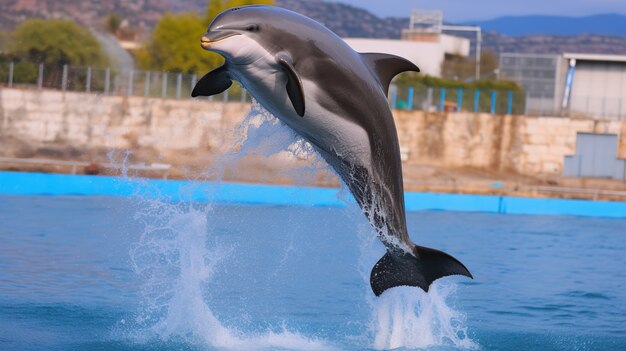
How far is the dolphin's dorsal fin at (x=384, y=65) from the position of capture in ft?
20.9

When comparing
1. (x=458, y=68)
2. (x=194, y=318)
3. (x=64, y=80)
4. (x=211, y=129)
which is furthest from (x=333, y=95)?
(x=458, y=68)

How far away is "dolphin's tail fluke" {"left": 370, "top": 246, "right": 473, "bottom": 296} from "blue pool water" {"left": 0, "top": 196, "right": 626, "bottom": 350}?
863 millimetres

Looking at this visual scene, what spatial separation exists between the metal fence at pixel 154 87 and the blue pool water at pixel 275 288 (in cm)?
1231

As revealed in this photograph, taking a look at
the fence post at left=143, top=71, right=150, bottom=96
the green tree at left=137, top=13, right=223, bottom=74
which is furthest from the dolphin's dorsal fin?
the green tree at left=137, top=13, right=223, bottom=74

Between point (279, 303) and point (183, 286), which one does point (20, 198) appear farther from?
point (183, 286)

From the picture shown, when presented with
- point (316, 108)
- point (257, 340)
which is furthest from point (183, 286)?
point (316, 108)

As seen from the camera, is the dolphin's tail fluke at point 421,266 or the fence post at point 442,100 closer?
the dolphin's tail fluke at point 421,266

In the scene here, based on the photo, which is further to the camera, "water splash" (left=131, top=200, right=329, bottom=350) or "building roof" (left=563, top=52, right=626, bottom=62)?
"building roof" (left=563, top=52, right=626, bottom=62)

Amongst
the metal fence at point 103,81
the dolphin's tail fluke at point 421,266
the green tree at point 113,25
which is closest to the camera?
the dolphin's tail fluke at point 421,266

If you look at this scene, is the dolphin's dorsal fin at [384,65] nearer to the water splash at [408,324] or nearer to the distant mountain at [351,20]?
the water splash at [408,324]

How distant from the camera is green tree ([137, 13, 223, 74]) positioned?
47312mm

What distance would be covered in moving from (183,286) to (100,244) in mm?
6020

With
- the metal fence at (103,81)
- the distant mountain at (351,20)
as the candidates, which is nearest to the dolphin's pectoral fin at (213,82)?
the metal fence at (103,81)

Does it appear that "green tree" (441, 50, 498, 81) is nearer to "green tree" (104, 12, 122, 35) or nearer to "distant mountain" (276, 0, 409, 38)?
"green tree" (104, 12, 122, 35)
